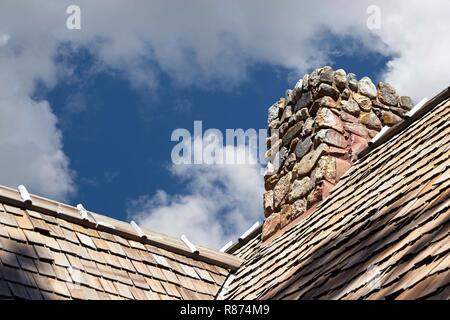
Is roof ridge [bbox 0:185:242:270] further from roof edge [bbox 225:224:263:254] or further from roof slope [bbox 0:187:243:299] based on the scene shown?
roof edge [bbox 225:224:263:254]

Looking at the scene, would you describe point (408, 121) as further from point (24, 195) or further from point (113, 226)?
point (24, 195)

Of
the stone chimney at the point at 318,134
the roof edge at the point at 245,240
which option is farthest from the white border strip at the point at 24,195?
the roof edge at the point at 245,240

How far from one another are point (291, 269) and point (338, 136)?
6.25ft

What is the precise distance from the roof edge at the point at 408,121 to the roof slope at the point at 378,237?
60 millimetres

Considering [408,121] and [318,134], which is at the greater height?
[318,134]

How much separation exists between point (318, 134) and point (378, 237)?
8.63 ft

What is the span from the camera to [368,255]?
4.50 m

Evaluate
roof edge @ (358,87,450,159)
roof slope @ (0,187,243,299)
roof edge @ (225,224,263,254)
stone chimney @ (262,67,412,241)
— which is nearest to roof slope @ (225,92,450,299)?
roof edge @ (358,87,450,159)

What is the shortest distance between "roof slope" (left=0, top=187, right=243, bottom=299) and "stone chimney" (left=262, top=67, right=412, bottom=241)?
2.47 ft

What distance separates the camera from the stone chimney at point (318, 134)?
23.4ft

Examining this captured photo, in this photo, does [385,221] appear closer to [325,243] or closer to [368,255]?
[368,255]

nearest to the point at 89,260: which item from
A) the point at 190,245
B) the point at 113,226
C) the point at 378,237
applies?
the point at 113,226

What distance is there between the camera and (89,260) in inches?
233
